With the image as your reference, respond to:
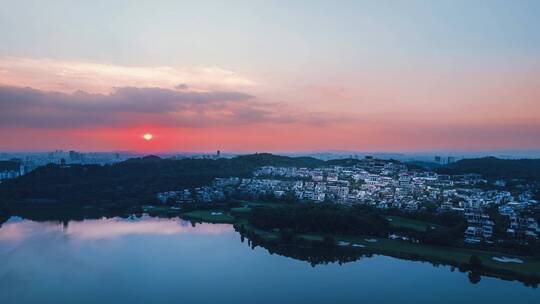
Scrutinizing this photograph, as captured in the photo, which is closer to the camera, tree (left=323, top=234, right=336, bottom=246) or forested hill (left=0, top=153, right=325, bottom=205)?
tree (left=323, top=234, right=336, bottom=246)

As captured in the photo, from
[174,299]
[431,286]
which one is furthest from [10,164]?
[431,286]

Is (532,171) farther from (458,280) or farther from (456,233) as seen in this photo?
(458,280)

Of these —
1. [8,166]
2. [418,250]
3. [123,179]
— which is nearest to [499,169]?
[418,250]

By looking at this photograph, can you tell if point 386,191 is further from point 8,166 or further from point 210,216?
point 8,166

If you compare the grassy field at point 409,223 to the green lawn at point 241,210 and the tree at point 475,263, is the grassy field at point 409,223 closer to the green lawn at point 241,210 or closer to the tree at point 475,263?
the tree at point 475,263

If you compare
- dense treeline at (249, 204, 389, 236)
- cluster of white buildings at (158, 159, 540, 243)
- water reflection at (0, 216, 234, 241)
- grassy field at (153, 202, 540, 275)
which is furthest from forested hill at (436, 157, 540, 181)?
water reflection at (0, 216, 234, 241)

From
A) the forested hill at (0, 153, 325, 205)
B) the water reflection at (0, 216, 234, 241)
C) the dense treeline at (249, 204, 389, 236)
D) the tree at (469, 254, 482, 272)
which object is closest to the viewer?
the tree at (469, 254, 482, 272)

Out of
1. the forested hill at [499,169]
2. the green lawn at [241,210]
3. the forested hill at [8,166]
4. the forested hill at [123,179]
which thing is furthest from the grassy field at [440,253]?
the forested hill at [8,166]

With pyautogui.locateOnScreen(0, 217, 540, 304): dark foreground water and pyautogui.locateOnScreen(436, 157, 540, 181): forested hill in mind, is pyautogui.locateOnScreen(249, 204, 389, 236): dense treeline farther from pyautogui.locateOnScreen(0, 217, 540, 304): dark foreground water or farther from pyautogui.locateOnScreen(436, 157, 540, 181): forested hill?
pyautogui.locateOnScreen(436, 157, 540, 181): forested hill
